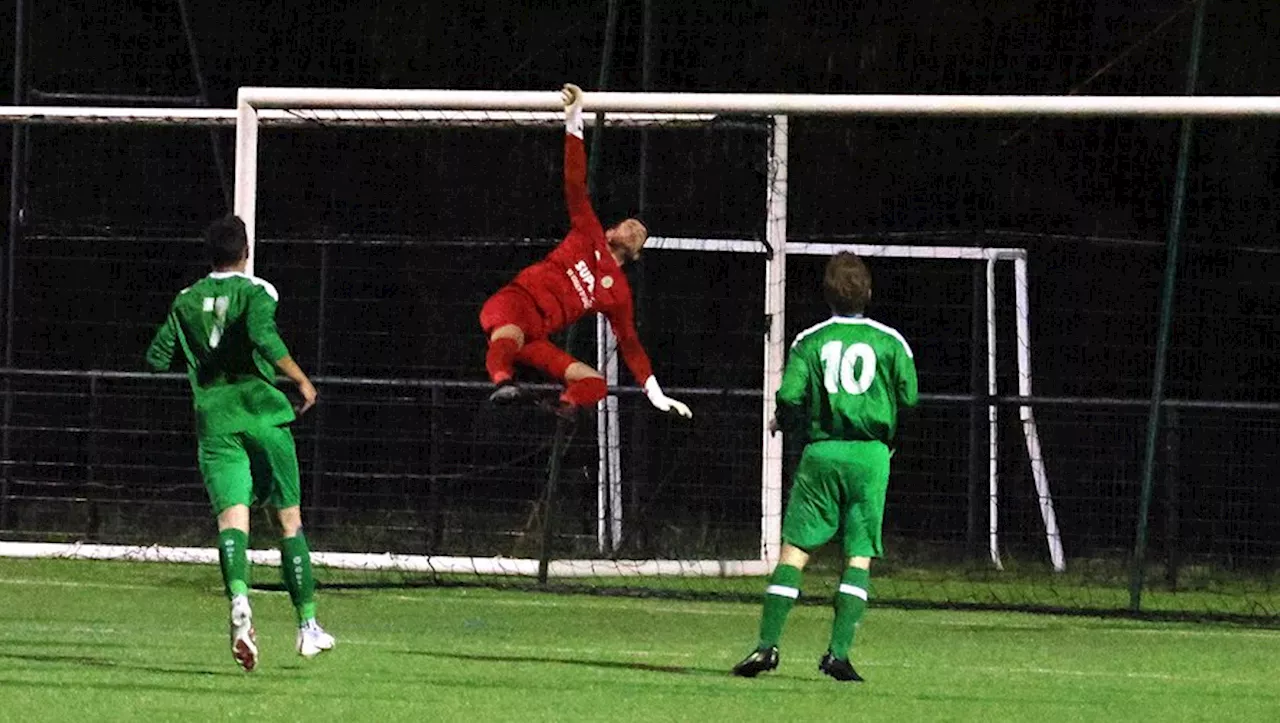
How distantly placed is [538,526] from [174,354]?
20.0ft

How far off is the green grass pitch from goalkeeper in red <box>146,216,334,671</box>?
0.43 meters

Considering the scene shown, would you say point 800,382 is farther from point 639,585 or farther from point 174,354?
point 639,585

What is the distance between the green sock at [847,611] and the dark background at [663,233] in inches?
235

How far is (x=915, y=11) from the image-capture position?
19.5 metres

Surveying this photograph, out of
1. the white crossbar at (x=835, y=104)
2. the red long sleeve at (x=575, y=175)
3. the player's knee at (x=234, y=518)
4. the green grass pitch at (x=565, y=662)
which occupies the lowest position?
the green grass pitch at (x=565, y=662)

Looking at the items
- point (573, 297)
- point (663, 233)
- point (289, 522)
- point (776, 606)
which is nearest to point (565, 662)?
point (776, 606)

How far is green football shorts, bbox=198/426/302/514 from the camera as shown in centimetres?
1084

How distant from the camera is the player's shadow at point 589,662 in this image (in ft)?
35.7

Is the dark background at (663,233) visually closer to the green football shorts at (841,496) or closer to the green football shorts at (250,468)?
the green football shorts at (250,468)

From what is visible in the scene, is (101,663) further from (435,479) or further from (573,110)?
(435,479)

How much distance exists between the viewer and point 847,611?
1053cm

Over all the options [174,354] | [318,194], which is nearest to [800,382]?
[174,354]

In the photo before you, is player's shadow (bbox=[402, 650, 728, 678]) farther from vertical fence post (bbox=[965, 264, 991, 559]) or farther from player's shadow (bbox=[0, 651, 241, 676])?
vertical fence post (bbox=[965, 264, 991, 559])

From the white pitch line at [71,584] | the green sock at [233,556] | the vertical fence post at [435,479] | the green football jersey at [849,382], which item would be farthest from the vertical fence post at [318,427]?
the green football jersey at [849,382]
